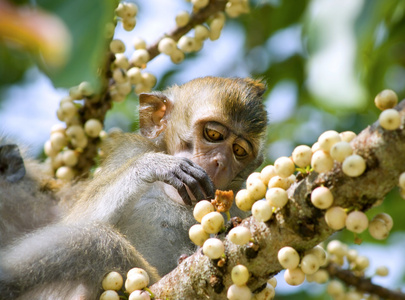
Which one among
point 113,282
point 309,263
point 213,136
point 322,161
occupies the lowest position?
point 309,263

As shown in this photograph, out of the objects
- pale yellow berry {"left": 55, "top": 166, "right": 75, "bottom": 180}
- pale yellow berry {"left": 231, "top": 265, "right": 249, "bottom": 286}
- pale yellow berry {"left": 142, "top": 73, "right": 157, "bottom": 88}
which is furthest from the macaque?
pale yellow berry {"left": 231, "top": 265, "right": 249, "bottom": 286}

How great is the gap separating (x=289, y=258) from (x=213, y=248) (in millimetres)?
357

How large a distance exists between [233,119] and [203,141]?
345 mm

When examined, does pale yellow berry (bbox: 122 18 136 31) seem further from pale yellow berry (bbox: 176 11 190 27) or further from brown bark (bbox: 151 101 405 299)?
brown bark (bbox: 151 101 405 299)

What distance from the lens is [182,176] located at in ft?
10.8

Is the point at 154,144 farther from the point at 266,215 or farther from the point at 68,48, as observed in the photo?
the point at 68,48

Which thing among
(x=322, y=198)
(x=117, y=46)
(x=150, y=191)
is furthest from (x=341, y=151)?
(x=117, y=46)

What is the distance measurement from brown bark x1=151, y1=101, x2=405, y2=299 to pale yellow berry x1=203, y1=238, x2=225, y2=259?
71 mm

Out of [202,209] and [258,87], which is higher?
[258,87]

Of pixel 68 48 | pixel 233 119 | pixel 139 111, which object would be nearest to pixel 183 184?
pixel 233 119

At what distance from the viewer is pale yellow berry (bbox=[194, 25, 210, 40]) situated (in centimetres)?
421

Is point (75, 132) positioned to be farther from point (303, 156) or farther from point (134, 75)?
point (303, 156)

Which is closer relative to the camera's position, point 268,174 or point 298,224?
point 298,224

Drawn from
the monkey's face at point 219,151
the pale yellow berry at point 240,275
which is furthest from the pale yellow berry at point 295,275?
the monkey's face at point 219,151
